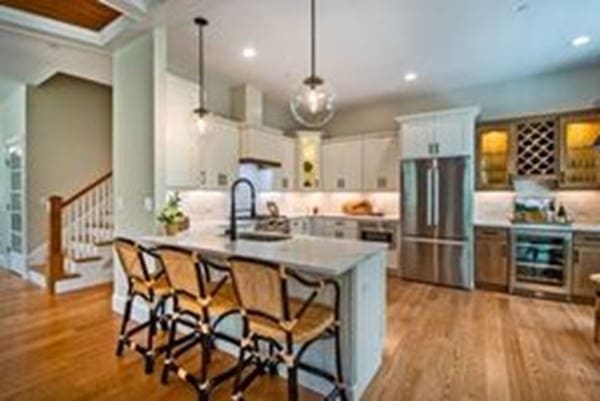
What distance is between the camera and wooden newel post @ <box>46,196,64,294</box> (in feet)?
16.6

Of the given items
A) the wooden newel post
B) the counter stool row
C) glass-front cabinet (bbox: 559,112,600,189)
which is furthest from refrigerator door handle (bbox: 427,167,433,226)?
the wooden newel post

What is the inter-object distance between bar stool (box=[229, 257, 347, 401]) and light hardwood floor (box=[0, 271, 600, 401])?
20.4 inches

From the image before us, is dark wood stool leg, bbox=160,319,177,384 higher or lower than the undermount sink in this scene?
lower

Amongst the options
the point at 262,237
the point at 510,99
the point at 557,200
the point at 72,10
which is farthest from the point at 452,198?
the point at 72,10

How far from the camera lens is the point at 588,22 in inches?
149

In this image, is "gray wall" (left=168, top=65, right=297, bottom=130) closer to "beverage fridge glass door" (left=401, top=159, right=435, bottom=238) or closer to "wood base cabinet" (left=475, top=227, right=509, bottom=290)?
"beverage fridge glass door" (left=401, top=159, right=435, bottom=238)

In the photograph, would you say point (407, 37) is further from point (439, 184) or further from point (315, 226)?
point (315, 226)

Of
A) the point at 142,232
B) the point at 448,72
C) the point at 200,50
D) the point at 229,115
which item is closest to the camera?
the point at 142,232

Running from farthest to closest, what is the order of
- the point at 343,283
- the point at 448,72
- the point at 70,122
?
the point at 70,122 → the point at 448,72 → the point at 343,283

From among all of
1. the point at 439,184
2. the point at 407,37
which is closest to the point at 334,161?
the point at 439,184

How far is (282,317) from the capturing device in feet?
6.60

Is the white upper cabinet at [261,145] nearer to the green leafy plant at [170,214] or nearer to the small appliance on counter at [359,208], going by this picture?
the small appliance on counter at [359,208]

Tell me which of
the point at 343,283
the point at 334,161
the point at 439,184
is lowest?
the point at 343,283

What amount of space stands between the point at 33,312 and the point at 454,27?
5.70m
